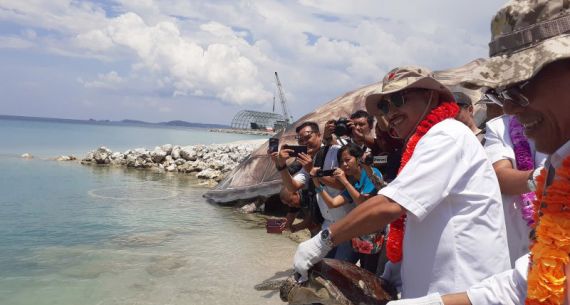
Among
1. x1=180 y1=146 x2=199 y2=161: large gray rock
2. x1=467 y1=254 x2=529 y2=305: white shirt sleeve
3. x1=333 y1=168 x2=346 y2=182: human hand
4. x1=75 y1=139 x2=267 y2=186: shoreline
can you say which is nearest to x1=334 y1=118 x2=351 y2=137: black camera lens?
x1=333 y1=168 x2=346 y2=182: human hand

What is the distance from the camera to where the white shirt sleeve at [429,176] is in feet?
6.22

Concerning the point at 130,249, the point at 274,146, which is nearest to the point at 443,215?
the point at 274,146

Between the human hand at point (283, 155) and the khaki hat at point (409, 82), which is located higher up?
the khaki hat at point (409, 82)

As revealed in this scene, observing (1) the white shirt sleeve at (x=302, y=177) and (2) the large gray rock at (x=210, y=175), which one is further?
(2) the large gray rock at (x=210, y=175)

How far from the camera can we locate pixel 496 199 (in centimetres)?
205

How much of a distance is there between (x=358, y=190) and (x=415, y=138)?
181 centimetres

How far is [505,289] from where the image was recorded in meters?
1.59

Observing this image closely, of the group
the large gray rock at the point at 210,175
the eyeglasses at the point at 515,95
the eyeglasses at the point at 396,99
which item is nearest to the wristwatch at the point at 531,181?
the eyeglasses at the point at 396,99

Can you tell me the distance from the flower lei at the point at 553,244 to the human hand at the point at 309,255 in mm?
995

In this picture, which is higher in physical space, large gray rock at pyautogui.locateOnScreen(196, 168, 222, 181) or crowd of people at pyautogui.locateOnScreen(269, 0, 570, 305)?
crowd of people at pyautogui.locateOnScreen(269, 0, 570, 305)

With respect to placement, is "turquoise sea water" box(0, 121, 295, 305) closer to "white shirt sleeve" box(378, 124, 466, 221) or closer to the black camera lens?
the black camera lens

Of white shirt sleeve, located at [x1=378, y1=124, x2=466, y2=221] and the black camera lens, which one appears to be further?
the black camera lens

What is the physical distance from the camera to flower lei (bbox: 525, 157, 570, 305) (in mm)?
1251

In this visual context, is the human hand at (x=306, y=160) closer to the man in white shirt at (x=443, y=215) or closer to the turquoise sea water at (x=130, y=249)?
the turquoise sea water at (x=130, y=249)
